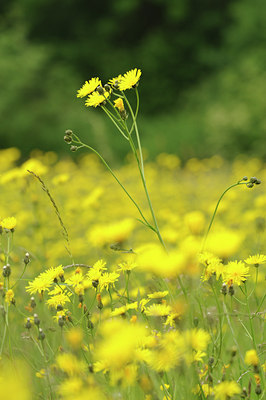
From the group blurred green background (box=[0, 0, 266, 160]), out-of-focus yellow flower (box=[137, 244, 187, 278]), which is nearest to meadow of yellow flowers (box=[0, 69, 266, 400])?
out-of-focus yellow flower (box=[137, 244, 187, 278])

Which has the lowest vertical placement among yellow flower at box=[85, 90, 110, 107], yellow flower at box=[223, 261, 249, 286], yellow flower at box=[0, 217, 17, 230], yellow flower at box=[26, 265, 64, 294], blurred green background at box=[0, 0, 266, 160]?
yellow flower at box=[223, 261, 249, 286]

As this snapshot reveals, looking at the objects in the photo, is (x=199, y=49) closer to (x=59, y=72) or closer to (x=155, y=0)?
(x=155, y=0)

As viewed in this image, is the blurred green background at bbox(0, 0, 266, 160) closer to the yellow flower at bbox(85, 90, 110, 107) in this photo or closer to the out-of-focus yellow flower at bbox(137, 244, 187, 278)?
the yellow flower at bbox(85, 90, 110, 107)

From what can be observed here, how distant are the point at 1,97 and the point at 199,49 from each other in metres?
5.25

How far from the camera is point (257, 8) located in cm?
1063

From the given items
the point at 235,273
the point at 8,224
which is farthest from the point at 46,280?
the point at 235,273

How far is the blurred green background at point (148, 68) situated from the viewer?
870 centimetres

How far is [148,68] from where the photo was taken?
11.8 m

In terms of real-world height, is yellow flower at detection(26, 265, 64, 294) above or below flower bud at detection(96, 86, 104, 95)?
below

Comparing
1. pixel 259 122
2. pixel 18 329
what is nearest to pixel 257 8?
pixel 259 122

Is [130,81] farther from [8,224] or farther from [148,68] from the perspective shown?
[148,68]

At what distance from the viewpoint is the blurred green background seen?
342 inches

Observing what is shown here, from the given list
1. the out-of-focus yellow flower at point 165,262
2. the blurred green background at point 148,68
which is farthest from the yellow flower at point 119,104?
the blurred green background at point 148,68

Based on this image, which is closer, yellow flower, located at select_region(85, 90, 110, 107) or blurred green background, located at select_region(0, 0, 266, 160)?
yellow flower, located at select_region(85, 90, 110, 107)
